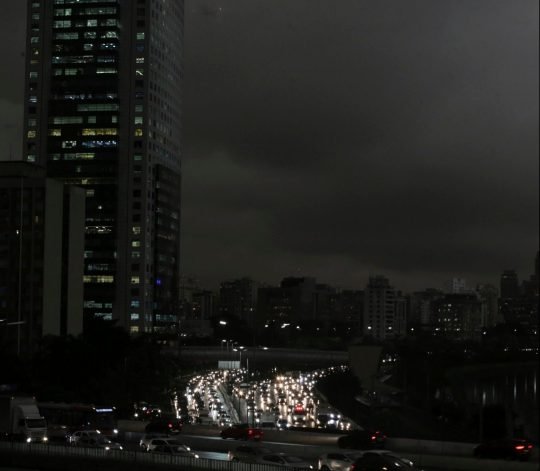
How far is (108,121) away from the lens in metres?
61.7

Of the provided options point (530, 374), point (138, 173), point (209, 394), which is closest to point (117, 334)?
point (209, 394)

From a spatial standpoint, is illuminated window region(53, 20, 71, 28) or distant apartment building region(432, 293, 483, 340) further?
distant apartment building region(432, 293, 483, 340)

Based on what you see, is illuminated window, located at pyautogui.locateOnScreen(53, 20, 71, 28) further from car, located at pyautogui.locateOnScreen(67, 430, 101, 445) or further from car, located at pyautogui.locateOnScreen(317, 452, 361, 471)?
car, located at pyautogui.locateOnScreen(317, 452, 361, 471)

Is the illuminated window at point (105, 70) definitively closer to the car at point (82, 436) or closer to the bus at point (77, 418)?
the bus at point (77, 418)

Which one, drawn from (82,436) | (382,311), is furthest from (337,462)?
(382,311)

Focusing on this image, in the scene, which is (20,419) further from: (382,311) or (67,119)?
(382,311)

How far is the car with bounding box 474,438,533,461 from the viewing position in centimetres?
1546

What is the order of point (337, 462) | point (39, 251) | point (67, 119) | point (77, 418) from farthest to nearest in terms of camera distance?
point (67, 119), point (39, 251), point (77, 418), point (337, 462)

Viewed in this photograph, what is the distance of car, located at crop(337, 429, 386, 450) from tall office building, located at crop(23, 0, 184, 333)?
43801 millimetres

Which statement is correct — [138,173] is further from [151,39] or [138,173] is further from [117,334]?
[117,334]

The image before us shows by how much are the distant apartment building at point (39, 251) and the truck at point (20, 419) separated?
2190cm

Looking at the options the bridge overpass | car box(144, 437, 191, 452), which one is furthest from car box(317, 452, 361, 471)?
the bridge overpass

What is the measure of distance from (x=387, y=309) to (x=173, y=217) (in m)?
49.8

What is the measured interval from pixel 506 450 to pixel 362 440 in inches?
111
